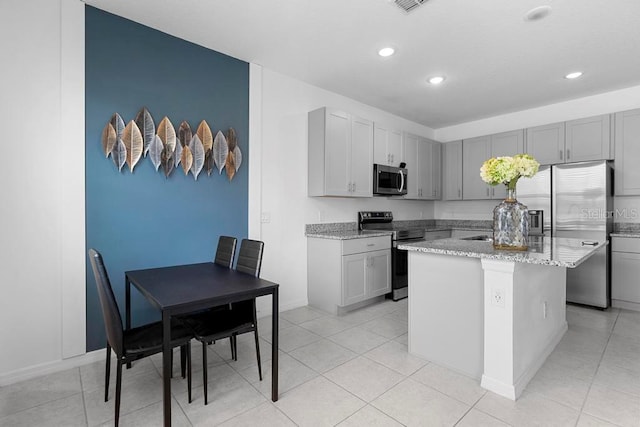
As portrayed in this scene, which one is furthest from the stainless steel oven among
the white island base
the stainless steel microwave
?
the white island base

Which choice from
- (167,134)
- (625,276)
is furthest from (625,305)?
(167,134)

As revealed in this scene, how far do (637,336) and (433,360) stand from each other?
2136 millimetres

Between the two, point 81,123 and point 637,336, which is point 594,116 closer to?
point 637,336

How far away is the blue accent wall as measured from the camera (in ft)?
7.93

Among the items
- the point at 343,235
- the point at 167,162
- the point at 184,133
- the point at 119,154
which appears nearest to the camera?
the point at 119,154

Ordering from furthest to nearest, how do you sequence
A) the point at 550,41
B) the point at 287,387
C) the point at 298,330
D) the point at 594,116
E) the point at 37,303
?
the point at 594,116
the point at 298,330
the point at 550,41
the point at 37,303
the point at 287,387

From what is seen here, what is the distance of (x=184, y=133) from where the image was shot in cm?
283

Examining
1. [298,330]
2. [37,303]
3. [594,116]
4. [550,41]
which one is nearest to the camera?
[37,303]

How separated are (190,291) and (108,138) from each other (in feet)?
4.97

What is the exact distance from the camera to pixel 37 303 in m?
2.23

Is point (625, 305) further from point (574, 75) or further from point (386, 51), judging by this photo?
point (386, 51)

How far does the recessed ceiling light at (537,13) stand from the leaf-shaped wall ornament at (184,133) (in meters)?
2.94

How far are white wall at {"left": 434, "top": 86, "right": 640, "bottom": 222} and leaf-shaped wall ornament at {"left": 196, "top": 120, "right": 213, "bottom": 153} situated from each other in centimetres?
442

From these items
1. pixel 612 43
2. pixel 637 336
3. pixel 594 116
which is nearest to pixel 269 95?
pixel 612 43
